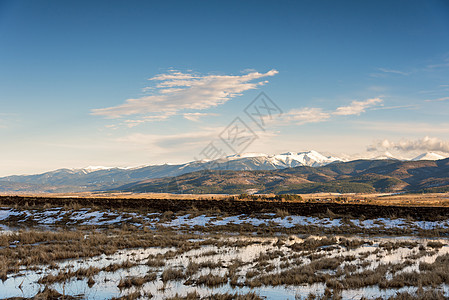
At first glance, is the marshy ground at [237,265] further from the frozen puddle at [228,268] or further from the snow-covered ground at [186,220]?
the snow-covered ground at [186,220]

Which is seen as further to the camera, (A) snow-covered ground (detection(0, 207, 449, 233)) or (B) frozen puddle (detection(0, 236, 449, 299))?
(A) snow-covered ground (detection(0, 207, 449, 233))

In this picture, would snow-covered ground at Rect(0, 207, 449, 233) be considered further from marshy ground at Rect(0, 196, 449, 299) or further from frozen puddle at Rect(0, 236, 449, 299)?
frozen puddle at Rect(0, 236, 449, 299)

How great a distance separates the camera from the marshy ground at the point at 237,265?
12023 mm

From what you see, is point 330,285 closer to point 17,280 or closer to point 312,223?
point 17,280

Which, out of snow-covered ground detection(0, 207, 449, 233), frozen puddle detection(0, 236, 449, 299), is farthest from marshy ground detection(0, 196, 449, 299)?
snow-covered ground detection(0, 207, 449, 233)

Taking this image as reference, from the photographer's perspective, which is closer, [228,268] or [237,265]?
[228,268]

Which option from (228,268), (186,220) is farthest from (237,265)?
(186,220)

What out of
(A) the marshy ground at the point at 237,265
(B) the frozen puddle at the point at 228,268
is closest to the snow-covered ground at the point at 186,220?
(A) the marshy ground at the point at 237,265

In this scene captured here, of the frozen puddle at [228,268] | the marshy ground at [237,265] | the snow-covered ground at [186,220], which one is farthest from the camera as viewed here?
the snow-covered ground at [186,220]

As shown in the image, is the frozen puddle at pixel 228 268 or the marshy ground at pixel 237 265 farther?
the frozen puddle at pixel 228 268

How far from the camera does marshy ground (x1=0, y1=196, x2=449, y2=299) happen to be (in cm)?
1202

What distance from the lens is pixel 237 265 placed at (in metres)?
15.7

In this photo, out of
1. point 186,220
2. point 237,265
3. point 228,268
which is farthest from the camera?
point 186,220

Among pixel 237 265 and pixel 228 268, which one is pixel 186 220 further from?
pixel 228 268
